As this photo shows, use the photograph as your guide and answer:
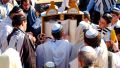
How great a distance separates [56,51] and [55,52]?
0.06 feet

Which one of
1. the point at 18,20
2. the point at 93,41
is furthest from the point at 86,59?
the point at 18,20

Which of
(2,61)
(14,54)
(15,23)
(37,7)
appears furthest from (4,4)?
(2,61)

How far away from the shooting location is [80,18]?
6.32 metres

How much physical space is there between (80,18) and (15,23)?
147cm

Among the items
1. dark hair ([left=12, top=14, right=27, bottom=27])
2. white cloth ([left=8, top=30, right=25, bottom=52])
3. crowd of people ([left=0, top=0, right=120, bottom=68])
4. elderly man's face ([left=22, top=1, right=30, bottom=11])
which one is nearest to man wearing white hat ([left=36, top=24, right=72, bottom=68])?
crowd of people ([left=0, top=0, right=120, bottom=68])

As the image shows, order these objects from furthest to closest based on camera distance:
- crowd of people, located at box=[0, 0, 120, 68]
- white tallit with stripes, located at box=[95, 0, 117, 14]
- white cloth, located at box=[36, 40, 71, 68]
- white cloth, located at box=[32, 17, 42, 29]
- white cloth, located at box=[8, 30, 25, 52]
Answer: white tallit with stripes, located at box=[95, 0, 117, 14] → white cloth, located at box=[32, 17, 42, 29] → white cloth, located at box=[36, 40, 71, 68] → white cloth, located at box=[8, 30, 25, 52] → crowd of people, located at box=[0, 0, 120, 68]

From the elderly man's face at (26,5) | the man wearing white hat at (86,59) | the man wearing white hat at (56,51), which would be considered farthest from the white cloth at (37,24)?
the man wearing white hat at (86,59)

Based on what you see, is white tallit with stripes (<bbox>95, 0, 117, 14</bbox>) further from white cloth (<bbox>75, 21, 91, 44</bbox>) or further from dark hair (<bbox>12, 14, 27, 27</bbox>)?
dark hair (<bbox>12, 14, 27, 27</bbox>)

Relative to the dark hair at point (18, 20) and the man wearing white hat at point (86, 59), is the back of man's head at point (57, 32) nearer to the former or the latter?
the dark hair at point (18, 20)

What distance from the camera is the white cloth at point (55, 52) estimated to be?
517 centimetres

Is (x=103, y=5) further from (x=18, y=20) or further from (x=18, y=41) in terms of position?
(x=18, y=41)

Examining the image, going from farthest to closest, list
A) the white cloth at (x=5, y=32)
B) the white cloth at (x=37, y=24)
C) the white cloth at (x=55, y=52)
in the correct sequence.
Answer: the white cloth at (x=37, y=24)
the white cloth at (x=5, y=32)
the white cloth at (x=55, y=52)

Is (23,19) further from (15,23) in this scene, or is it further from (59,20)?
(59,20)

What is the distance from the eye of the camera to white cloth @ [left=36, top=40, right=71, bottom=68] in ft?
17.0
